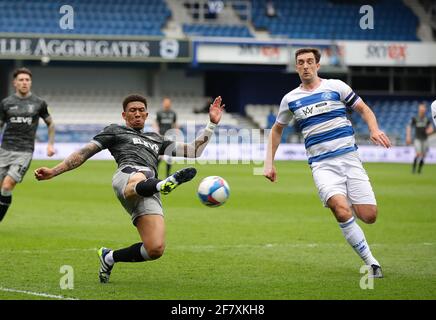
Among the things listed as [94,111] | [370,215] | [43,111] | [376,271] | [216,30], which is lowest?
[376,271]

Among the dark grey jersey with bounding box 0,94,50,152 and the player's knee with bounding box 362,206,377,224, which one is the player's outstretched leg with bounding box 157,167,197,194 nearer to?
the player's knee with bounding box 362,206,377,224

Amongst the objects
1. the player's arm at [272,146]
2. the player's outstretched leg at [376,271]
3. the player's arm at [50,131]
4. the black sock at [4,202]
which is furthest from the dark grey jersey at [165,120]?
the player's outstretched leg at [376,271]

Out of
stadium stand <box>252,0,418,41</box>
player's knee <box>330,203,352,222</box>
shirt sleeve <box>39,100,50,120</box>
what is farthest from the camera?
stadium stand <box>252,0,418,41</box>

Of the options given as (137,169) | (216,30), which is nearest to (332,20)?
(216,30)

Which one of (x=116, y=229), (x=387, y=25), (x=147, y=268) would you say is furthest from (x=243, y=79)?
(x=147, y=268)

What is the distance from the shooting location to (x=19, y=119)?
49.1 ft

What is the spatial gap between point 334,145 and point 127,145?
2343 mm

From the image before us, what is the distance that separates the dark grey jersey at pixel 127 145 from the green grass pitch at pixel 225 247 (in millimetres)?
1310

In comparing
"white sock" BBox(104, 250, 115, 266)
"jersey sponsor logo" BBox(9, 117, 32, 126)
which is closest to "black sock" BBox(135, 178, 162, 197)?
"white sock" BBox(104, 250, 115, 266)

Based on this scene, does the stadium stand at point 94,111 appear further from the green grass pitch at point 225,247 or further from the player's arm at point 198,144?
the player's arm at point 198,144

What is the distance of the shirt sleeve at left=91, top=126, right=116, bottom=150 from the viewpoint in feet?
32.8

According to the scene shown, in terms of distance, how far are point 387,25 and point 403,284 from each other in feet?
142

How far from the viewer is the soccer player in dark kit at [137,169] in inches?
377

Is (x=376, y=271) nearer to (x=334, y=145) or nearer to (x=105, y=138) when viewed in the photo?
(x=334, y=145)
